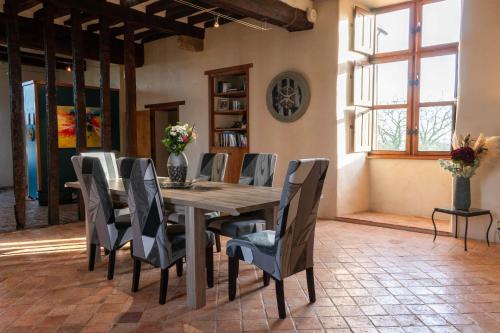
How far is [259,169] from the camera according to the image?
12.6 feet

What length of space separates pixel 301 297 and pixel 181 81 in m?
5.35

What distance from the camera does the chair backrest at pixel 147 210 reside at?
2525mm

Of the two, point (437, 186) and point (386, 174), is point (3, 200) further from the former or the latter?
point (437, 186)

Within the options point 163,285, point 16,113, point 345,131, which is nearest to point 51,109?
point 16,113

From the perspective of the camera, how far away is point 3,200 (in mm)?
7523

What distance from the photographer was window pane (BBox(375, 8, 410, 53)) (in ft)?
18.1

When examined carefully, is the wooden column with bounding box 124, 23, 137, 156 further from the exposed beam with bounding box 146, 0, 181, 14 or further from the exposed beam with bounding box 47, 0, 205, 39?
the exposed beam with bounding box 146, 0, 181, 14

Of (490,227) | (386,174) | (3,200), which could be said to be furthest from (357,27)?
(3,200)

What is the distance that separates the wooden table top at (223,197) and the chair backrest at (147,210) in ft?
0.52

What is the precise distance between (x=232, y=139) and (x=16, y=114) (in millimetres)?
3149

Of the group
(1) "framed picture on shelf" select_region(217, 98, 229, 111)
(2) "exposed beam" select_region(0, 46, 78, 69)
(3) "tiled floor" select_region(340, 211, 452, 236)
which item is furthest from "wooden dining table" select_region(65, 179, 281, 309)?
(2) "exposed beam" select_region(0, 46, 78, 69)

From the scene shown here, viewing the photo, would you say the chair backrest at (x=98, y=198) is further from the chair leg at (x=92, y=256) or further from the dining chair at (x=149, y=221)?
the dining chair at (x=149, y=221)

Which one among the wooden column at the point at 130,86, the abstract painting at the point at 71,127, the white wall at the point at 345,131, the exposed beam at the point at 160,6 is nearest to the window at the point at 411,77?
the white wall at the point at 345,131

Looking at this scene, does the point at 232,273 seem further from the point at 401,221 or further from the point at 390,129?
the point at 390,129
